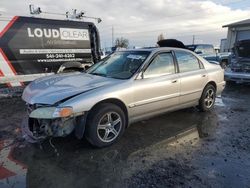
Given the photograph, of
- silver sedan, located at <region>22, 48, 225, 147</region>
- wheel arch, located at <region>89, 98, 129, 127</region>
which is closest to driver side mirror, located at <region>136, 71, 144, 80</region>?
silver sedan, located at <region>22, 48, 225, 147</region>

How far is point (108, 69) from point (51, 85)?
1.26 metres

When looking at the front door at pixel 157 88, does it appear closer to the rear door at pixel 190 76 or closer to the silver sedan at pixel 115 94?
the silver sedan at pixel 115 94

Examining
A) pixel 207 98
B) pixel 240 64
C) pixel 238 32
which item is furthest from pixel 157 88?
pixel 238 32

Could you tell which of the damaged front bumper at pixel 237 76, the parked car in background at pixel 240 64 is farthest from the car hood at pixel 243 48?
the damaged front bumper at pixel 237 76

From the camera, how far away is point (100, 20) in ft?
28.2

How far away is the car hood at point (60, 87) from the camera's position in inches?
135

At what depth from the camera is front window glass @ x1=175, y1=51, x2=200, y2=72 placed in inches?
197

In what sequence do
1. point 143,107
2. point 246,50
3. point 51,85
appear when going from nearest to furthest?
1. point 51,85
2. point 143,107
3. point 246,50

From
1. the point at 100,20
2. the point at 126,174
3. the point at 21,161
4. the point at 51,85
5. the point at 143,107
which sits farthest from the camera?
the point at 100,20

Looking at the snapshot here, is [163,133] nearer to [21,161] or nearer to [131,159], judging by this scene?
[131,159]

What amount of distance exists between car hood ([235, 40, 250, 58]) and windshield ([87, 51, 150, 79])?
21.3ft

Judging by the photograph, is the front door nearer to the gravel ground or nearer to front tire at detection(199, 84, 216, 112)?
the gravel ground

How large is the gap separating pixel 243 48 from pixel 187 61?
216 inches

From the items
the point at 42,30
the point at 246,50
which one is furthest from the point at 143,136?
the point at 246,50
